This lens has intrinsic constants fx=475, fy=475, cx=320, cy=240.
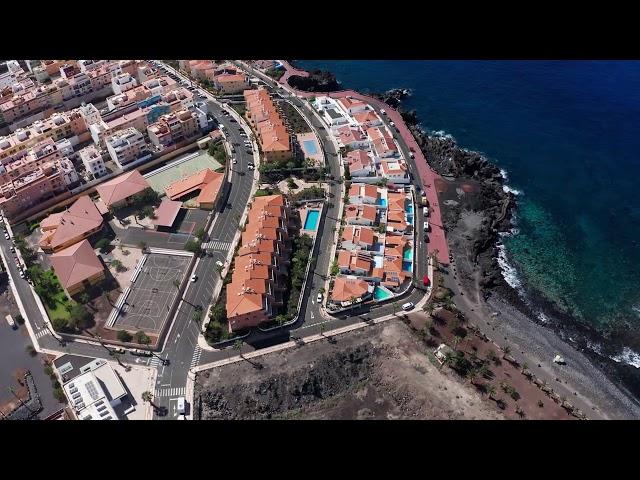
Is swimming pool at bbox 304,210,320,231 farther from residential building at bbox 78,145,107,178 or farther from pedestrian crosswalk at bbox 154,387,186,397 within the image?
residential building at bbox 78,145,107,178

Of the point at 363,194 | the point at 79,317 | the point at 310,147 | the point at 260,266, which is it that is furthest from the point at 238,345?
the point at 310,147

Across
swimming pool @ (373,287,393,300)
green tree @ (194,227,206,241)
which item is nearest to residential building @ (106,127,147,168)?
green tree @ (194,227,206,241)

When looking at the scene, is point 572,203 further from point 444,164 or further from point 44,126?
point 44,126

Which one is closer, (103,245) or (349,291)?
(349,291)

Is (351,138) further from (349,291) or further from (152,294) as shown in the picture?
(152,294)

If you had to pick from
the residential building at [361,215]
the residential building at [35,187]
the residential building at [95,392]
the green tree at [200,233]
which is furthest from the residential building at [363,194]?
the residential building at [35,187]

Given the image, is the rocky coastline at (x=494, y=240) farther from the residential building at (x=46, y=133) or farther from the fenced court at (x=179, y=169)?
the residential building at (x=46, y=133)

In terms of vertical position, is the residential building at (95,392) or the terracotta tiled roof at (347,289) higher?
the terracotta tiled roof at (347,289)
